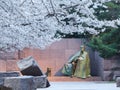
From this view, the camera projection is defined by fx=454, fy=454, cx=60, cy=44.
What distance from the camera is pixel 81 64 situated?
62.7 feet

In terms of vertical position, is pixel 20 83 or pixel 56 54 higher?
pixel 20 83

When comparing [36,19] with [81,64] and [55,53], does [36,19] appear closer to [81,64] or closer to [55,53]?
[81,64]

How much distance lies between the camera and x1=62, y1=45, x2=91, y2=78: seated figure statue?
19047 millimetres

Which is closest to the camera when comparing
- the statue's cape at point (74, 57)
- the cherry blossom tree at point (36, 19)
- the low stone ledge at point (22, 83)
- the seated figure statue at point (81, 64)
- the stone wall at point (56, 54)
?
the low stone ledge at point (22, 83)

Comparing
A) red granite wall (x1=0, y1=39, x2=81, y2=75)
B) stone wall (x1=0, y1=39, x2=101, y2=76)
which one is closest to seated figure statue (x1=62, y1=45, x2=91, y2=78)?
stone wall (x1=0, y1=39, x2=101, y2=76)

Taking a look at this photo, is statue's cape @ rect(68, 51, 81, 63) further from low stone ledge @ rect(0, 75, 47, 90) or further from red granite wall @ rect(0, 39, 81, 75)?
low stone ledge @ rect(0, 75, 47, 90)

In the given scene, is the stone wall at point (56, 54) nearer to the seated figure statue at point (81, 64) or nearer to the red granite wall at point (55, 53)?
the red granite wall at point (55, 53)

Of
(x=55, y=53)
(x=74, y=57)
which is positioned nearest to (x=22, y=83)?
(x=74, y=57)

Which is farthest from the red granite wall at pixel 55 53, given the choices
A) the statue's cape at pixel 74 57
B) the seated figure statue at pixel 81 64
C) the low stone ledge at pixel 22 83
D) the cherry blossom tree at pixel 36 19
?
the low stone ledge at pixel 22 83

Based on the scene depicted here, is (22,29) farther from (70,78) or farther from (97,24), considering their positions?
(70,78)

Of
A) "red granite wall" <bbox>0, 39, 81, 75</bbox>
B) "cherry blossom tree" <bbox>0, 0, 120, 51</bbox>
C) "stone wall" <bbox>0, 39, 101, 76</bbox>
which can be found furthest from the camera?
"red granite wall" <bbox>0, 39, 81, 75</bbox>

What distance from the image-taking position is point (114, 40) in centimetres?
1823

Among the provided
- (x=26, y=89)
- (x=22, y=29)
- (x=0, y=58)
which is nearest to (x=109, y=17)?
(x=0, y=58)

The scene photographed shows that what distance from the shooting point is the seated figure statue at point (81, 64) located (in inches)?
750
